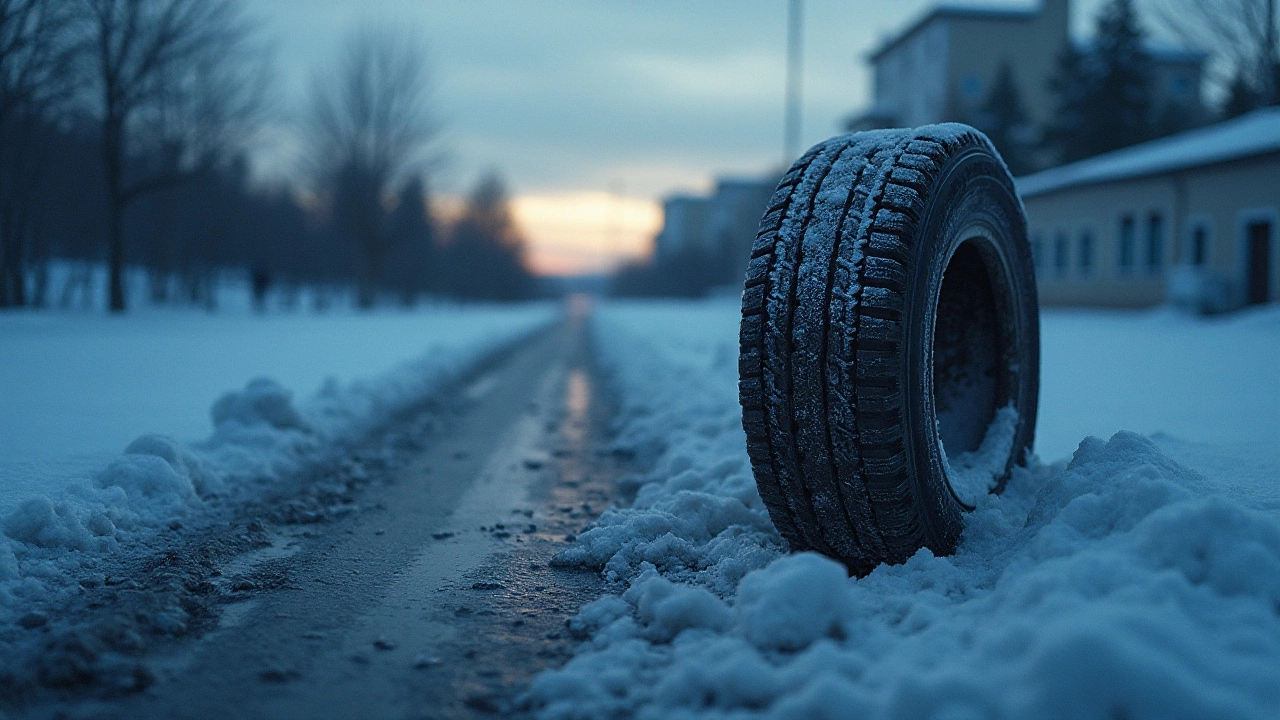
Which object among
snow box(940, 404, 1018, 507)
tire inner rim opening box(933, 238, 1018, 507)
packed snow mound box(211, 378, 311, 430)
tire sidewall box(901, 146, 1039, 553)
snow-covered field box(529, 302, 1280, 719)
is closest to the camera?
snow-covered field box(529, 302, 1280, 719)

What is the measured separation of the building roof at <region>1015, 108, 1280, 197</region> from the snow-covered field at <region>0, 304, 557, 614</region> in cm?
1785

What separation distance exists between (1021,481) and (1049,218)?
28.3 meters

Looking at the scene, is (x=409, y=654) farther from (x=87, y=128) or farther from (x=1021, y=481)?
(x=87, y=128)

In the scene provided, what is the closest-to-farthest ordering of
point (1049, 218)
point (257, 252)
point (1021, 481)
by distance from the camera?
point (1021, 481)
point (1049, 218)
point (257, 252)

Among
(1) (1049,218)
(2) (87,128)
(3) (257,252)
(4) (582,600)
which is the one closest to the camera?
(4) (582,600)

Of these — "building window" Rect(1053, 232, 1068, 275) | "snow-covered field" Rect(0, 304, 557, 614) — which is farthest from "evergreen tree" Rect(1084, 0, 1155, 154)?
"snow-covered field" Rect(0, 304, 557, 614)

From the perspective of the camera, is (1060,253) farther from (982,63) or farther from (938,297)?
(982,63)

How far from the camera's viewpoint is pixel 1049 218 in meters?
29.4

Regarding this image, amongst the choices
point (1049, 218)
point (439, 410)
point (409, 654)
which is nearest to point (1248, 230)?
point (1049, 218)

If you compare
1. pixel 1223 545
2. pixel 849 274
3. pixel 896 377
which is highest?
pixel 849 274

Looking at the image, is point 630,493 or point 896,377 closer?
point 896,377

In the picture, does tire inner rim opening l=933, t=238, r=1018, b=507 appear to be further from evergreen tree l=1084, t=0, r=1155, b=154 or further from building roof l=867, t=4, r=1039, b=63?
building roof l=867, t=4, r=1039, b=63

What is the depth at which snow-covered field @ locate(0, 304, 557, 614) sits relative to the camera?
3809mm

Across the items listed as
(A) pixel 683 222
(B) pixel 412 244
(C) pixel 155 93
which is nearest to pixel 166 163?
(C) pixel 155 93
